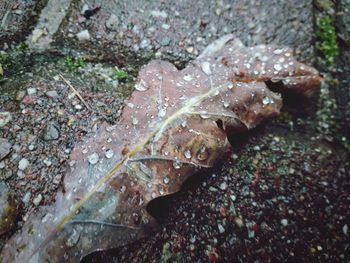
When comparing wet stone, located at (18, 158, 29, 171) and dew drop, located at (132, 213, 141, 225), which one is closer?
dew drop, located at (132, 213, 141, 225)

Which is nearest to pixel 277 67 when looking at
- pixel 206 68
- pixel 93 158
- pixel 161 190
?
pixel 206 68

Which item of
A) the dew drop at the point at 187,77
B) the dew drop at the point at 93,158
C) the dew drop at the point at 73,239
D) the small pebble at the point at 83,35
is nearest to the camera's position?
the dew drop at the point at 73,239

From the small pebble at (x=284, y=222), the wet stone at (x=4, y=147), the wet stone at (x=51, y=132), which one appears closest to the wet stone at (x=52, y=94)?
the wet stone at (x=51, y=132)

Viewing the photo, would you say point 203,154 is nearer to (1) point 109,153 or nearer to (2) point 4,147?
(1) point 109,153

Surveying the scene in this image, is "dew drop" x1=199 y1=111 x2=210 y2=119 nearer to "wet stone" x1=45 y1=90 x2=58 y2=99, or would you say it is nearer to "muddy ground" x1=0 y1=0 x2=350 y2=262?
"muddy ground" x1=0 y1=0 x2=350 y2=262

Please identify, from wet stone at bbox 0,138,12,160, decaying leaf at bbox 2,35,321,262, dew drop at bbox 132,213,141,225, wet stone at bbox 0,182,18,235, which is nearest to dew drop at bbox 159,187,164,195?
decaying leaf at bbox 2,35,321,262

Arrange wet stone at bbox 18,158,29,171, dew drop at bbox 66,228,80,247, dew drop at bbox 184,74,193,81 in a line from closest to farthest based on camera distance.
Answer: dew drop at bbox 66,228,80,247, wet stone at bbox 18,158,29,171, dew drop at bbox 184,74,193,81

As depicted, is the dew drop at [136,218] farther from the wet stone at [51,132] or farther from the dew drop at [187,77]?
the dew drop at [187,77]
